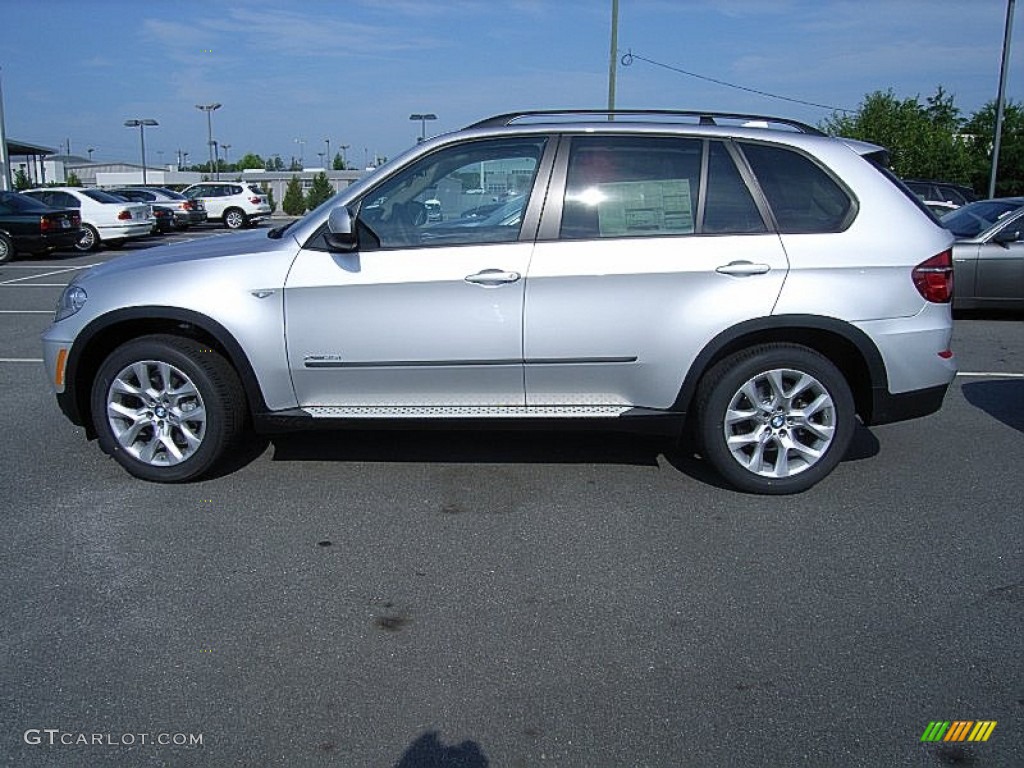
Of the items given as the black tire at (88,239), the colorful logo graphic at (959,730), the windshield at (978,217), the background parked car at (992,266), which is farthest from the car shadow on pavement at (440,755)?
the black tire at (88,239)

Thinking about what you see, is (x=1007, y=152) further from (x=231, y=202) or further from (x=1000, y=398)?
(x=1000, y=398)

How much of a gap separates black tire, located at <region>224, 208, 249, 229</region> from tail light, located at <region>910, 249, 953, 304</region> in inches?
1291

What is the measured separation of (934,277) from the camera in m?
4.55

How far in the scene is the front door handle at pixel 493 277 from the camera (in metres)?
4.45

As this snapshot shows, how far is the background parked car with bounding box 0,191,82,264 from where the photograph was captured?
19.0 metres

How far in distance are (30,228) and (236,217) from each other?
15700 mm

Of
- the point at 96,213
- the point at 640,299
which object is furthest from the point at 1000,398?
the point at 96,213

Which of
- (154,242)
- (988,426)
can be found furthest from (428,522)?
(154,242)

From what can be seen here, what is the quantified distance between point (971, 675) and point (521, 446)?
295cm

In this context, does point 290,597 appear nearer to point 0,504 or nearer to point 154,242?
point 0,504

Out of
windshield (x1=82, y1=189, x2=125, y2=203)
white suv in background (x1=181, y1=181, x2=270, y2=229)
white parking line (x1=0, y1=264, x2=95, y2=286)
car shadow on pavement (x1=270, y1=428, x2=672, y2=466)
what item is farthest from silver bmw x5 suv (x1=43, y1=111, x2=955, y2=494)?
white suv in background (x1=181, y1=181, x2=270, y2=229)

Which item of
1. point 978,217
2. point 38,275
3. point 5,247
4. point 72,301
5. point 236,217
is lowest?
point 38,275

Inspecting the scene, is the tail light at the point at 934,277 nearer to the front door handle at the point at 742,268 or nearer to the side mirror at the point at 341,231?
the front door handle at the point at 742,268

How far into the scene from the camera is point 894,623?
3.40m
